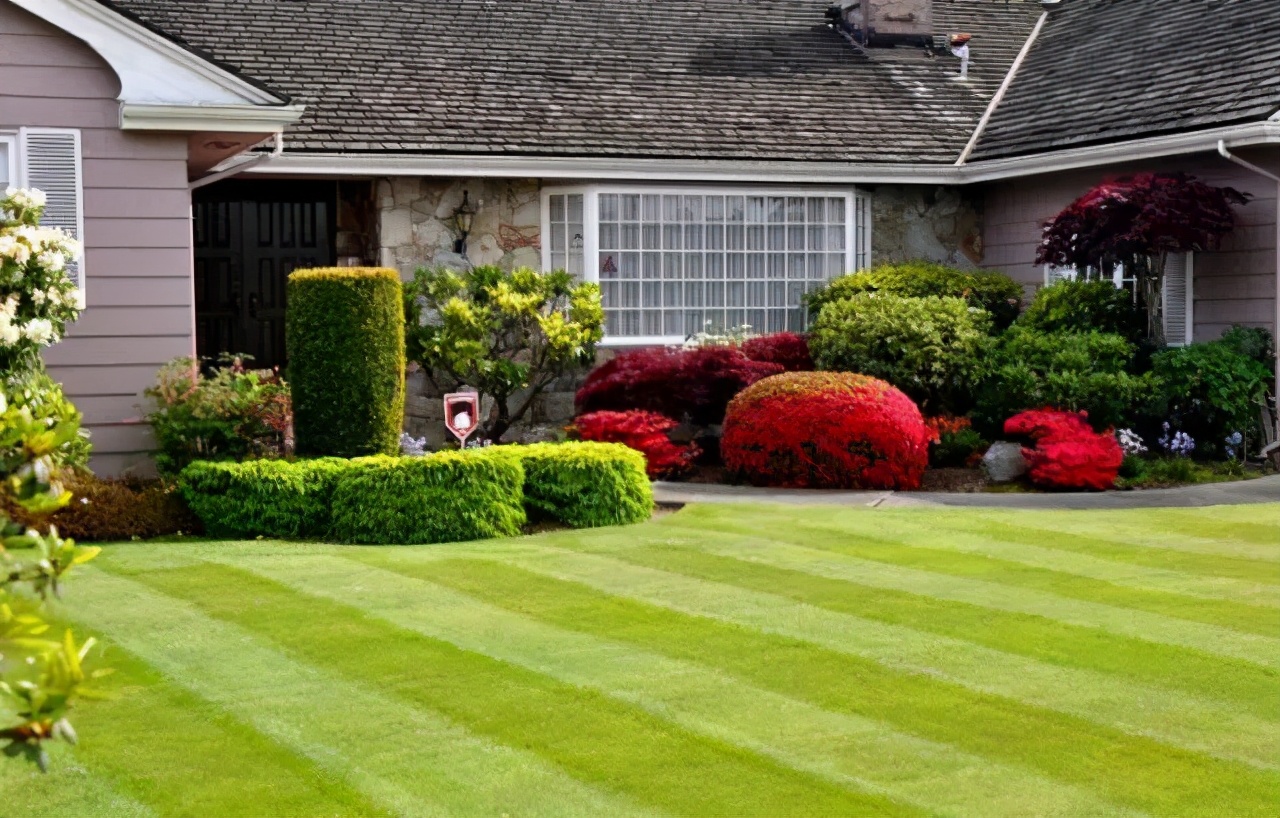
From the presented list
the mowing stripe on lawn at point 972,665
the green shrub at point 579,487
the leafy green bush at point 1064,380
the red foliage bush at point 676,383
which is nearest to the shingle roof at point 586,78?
the red foliage bush at point 676,383

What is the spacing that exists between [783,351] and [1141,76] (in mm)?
4807

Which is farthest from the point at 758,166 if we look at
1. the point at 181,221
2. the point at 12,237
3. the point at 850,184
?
the point at 12,237

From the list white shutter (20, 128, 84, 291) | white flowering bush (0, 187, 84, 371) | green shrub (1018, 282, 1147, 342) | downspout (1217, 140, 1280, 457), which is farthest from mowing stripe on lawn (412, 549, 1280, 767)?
green shrub (1018, 282, 1147, 342)

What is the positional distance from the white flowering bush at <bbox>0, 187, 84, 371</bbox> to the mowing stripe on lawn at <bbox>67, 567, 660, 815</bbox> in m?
2.34

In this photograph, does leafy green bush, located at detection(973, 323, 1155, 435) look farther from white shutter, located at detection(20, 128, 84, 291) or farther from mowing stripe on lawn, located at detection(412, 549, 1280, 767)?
white shutter, located at detection(20, 128, 84, 291)

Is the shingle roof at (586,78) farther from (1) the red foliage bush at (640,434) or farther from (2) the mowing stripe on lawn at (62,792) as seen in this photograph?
(2) the mowing stripe on lawn at (62,792)

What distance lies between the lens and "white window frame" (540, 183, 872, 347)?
16.4m

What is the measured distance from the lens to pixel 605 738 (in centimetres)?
613

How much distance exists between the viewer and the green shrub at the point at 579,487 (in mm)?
11203

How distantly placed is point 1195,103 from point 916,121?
3.84 m

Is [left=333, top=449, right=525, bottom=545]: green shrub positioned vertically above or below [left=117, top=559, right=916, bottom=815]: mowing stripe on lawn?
above

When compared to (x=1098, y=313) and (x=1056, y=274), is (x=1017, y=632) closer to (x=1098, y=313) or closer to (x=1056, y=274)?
(x=1098, y=313)

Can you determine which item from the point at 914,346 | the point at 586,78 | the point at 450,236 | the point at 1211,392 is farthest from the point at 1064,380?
the point at 586,78

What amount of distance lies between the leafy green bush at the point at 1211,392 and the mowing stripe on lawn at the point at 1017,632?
240 inches
